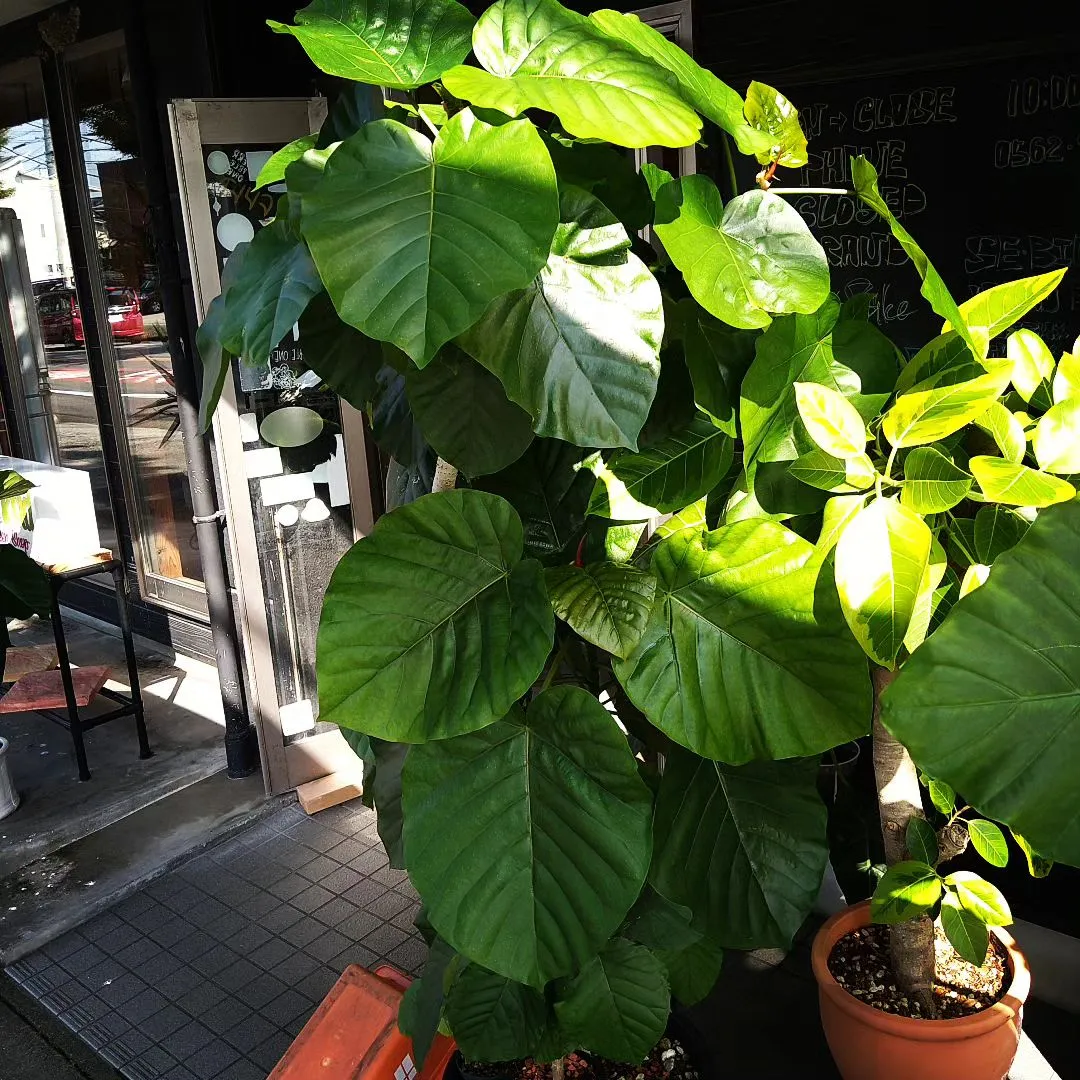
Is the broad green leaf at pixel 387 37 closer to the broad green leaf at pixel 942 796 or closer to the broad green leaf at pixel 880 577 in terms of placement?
the broad green leaf at pixel 880 577

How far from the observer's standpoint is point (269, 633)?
3711 mm

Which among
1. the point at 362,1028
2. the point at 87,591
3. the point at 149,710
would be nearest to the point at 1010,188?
the point at 362,1028

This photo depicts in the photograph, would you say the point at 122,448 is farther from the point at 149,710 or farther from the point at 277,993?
the point at 277,993

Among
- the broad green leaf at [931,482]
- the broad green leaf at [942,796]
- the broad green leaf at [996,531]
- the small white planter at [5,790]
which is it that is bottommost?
the small white planter at [5,790]

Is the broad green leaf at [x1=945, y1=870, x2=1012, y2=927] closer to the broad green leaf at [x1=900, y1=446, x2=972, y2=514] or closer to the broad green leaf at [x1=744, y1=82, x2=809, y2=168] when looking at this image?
the broad green leaf at [x1=900, y1=446, x2=972, y2=514]

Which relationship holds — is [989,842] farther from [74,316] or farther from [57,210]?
[57,210]

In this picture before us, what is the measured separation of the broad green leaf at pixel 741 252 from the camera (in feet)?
3.08

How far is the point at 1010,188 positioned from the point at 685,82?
1851 millimetres

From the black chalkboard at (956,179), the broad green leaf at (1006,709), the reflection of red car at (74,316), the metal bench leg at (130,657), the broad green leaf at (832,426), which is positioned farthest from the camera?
the reflection of red car at (74,316)

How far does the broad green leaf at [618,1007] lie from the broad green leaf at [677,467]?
617mm

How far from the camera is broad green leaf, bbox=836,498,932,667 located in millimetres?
913

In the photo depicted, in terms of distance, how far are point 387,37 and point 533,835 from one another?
755 millimetres

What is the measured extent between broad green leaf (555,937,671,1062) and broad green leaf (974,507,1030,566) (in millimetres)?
693

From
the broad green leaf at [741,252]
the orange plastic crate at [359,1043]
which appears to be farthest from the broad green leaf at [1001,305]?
the orange plastic crate at [359,1043]
